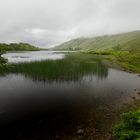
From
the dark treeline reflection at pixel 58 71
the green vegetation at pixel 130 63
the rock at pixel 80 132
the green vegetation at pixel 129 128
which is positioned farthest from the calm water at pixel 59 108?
the green vegetation at pixel 130 63

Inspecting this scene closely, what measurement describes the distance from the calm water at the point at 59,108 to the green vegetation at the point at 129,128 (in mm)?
2737

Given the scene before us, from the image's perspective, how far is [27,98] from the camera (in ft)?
135

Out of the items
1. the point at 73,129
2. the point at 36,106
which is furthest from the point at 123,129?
the point at 36,106

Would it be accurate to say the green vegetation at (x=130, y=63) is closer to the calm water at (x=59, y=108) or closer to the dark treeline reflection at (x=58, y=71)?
the dark treeline reflection at (x=58, y=71)

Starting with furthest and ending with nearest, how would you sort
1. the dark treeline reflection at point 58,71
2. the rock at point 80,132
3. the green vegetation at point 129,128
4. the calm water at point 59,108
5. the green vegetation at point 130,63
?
the green vegetation at point 130,63 → the dark treeline reflection at point 58,71 → the calm water at point 59,108 → the rock at point 80,132 → the green vegetation at point 129,128

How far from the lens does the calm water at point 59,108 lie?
26.0 metres

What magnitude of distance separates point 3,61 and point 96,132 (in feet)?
53.1

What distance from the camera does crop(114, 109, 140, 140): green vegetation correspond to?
20.8 meters

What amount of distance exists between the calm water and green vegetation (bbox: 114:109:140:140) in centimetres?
274

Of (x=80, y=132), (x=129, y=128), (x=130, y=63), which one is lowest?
(x=80, y=132)

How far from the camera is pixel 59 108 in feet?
116

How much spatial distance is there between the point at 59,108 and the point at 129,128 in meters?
15.7

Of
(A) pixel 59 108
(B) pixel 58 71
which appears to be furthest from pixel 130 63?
(A) pixel 59 108

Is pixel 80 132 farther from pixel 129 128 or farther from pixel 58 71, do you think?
pixel 58 71
